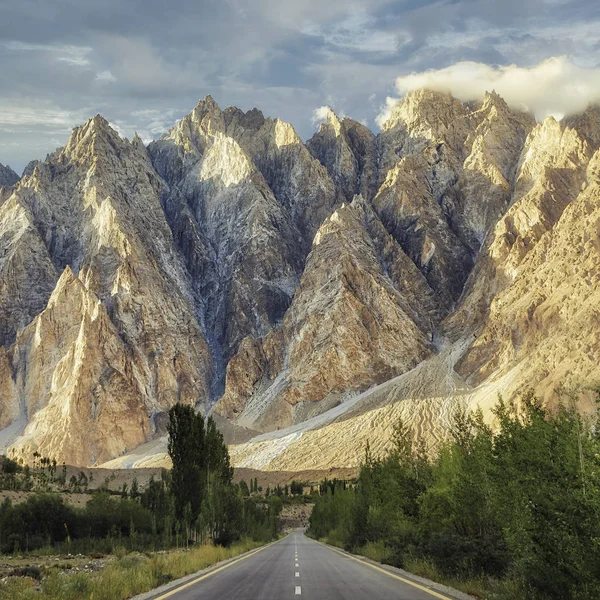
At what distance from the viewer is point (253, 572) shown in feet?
88.0

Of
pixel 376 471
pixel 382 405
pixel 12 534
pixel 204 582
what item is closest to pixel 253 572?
pixel 204 582

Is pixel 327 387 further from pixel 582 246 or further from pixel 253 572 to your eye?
pixel 253 572

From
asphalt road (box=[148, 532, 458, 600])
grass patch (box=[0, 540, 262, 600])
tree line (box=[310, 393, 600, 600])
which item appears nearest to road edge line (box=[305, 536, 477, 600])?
asphalt road (box=[148, 532, 458, 600])

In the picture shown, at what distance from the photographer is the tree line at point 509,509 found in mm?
13359

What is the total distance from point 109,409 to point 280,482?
65159 mm

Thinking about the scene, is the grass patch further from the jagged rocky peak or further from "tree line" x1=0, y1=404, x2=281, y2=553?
the jagged rocky peak

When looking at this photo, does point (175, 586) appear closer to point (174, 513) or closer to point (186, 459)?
point (174, 513)

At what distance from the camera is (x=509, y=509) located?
2036 cm

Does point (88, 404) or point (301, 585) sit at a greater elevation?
point (88, 404)

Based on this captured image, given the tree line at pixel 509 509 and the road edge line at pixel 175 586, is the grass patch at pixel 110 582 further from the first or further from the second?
the tree line at pixel 509 509

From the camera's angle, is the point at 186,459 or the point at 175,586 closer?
the point at 175,586

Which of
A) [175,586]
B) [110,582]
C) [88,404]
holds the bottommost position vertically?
[175,586]

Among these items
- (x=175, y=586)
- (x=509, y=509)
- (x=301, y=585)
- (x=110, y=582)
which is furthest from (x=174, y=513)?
(x=509, y=509)

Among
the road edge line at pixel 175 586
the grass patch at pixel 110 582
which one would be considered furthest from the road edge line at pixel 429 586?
the grass patch at pixel 110 582
